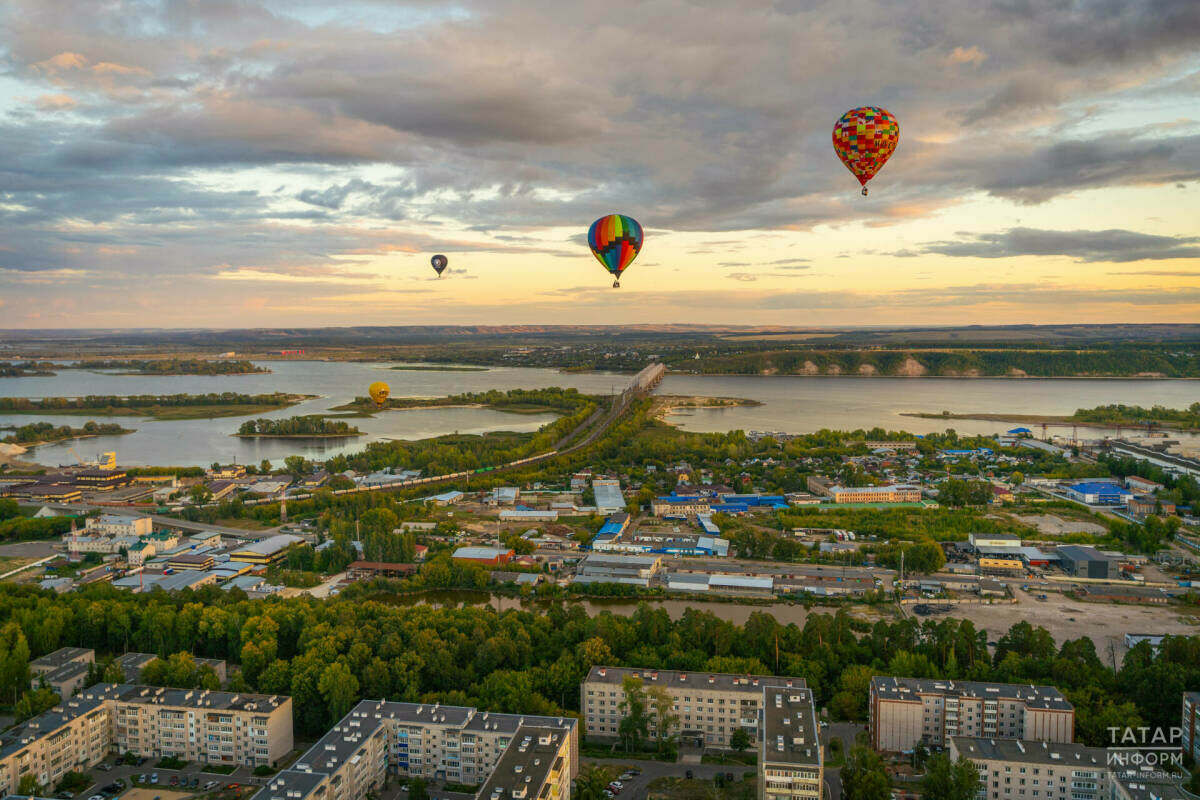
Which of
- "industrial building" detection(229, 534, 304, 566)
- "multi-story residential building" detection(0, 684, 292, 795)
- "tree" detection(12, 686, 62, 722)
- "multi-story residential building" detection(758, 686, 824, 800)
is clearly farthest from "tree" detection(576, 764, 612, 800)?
"industrial building" detection(229, 534, 304, 566)

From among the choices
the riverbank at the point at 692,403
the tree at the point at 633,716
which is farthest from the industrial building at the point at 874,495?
the riverbank at the point at 692,403

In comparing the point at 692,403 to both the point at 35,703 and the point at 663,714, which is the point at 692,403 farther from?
the point at 35,703

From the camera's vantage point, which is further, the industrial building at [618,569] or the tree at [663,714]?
the industrial building at [618,569]

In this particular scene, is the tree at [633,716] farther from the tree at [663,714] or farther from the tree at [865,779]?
the tree at [865,779]

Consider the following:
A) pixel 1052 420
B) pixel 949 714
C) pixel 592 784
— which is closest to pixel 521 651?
pixel 592 784

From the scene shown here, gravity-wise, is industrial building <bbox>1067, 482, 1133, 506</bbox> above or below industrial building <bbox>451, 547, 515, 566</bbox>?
above

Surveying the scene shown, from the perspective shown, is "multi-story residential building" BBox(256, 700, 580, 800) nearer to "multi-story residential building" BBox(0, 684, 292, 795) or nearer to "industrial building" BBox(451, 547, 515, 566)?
"multi-story residential building" BBox(0, 684, 292, 795)
